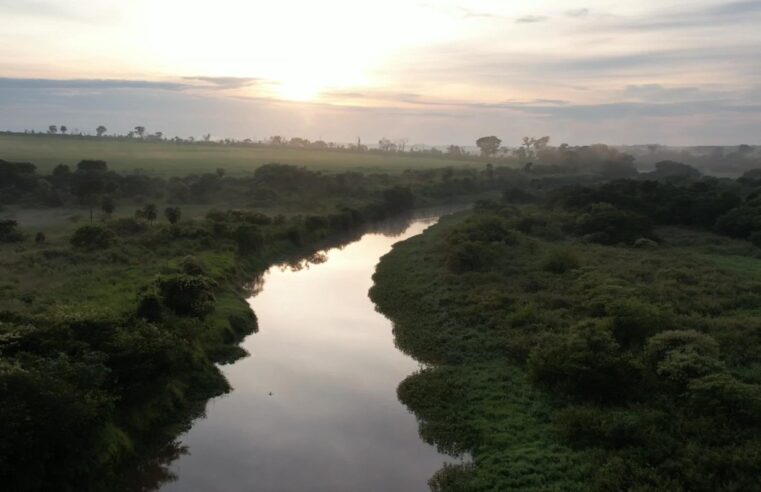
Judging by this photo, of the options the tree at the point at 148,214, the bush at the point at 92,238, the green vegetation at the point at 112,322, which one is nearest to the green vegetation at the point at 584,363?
the green vegetation at the point at 112,322

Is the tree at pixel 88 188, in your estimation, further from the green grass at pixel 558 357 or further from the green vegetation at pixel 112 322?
the green grass at pixel 558 357

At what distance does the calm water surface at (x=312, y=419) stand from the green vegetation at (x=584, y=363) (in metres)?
1.13

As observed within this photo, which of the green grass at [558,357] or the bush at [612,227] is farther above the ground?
the bush at [612,227]

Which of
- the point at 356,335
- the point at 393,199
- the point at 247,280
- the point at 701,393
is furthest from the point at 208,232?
the point at 393,199

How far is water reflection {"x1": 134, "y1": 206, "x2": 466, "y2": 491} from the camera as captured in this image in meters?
15.8

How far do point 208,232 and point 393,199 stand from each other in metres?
40.1

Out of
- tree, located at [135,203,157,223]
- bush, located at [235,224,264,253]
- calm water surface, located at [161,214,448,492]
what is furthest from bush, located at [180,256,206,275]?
tree, located at [135,203,157,223]

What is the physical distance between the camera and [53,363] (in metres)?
14.8

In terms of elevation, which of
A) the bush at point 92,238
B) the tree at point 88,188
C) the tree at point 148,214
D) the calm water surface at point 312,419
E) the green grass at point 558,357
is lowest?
the calm water surface at point 312,419

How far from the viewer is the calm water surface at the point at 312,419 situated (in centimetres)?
1578

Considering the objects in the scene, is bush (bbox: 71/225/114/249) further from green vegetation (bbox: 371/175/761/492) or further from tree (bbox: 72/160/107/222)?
tree (bbox: 72/160/107/222)

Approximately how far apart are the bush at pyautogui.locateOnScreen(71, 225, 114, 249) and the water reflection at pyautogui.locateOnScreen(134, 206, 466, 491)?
39.3ft

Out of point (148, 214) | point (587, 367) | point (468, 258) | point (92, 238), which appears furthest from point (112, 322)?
point (148, 214)

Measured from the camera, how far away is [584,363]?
18.4 meters
